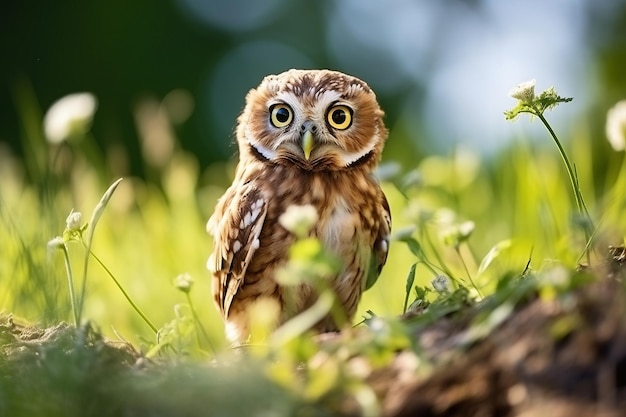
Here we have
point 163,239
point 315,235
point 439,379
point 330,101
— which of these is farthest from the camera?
point 163,239

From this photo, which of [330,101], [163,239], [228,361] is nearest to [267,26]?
[163,239]

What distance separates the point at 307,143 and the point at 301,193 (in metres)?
0.15

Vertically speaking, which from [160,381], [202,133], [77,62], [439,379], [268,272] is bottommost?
[439,379]

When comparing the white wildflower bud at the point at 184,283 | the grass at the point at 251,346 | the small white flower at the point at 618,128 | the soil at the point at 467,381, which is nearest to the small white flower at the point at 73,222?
the grass at the point at 251,346

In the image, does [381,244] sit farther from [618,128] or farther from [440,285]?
[440,285]

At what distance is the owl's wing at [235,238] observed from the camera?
2.94m

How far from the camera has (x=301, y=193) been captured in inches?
117

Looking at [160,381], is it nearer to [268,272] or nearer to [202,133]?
[268,272]

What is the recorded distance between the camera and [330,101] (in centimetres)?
309

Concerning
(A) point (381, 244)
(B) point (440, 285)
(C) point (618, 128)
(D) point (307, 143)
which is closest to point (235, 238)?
(D) point (307, 143)

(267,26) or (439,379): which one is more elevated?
(267,26)

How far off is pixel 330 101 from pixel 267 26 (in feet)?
34.1

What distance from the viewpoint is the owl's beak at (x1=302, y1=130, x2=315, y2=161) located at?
2.95 metres

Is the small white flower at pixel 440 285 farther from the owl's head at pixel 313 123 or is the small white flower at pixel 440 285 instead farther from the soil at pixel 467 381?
the owl's head at pixel 313 123
